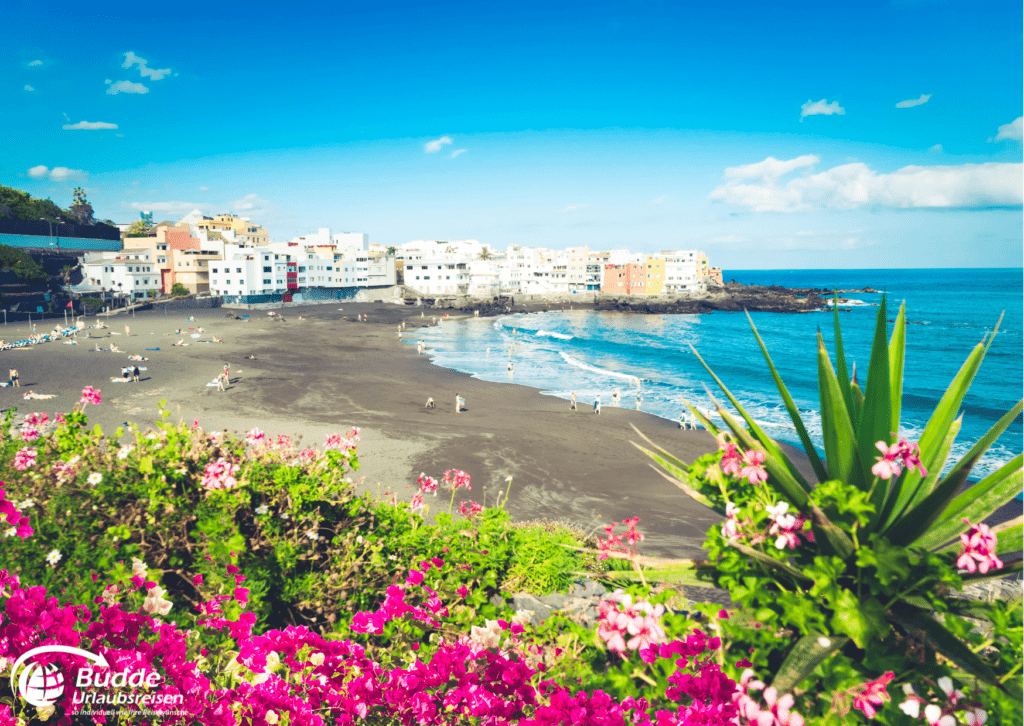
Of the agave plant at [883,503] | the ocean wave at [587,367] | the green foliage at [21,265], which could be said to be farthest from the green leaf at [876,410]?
the green foliage at [21,265]

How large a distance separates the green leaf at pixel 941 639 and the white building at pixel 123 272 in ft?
283

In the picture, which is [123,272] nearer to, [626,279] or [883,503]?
[626,279]

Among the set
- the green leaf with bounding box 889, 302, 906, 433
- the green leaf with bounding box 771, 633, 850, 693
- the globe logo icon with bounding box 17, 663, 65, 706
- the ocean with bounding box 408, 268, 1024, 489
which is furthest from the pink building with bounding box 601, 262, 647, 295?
the globe logo icon with bounding box 17, 663, 65, 706

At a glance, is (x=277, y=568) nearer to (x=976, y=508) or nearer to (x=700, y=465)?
(x=700, y=465)

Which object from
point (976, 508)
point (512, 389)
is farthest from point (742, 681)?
point (512, 389)

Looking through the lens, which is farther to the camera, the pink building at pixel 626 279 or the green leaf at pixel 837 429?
the pink building at pixel 626 279

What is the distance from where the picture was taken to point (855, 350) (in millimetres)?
53219

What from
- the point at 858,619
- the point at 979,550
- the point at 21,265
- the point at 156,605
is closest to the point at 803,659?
the point at 858,619

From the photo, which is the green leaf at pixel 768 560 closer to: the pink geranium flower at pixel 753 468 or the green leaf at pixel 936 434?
the pink geranium flower at pixel 753 468

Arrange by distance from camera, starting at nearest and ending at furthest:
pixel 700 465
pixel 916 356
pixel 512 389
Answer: pixel 700 465
pixel 512 389
pixel 916 356

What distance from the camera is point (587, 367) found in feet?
134

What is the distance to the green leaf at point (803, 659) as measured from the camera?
1772 millimetres

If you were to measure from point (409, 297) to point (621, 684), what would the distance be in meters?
94.4

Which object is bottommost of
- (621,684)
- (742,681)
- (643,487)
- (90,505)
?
(643,487)
